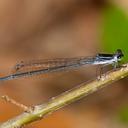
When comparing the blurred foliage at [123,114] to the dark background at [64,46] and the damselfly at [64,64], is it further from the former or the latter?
A: the damselfly at [64,64]

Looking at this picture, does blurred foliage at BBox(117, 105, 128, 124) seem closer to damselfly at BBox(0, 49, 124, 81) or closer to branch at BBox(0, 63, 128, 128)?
damselfly at BBox(0, 49, 124, 81)

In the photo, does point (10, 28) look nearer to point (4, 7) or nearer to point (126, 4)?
point (4, 7)

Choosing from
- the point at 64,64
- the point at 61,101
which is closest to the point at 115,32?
the point at 64,64

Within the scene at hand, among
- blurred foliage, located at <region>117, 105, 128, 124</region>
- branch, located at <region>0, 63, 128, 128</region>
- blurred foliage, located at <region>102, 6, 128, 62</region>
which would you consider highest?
blurred foliage, located at <region>102, 6, 128, 62</region>

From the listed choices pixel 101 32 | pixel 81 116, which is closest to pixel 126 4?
pixel 101 32

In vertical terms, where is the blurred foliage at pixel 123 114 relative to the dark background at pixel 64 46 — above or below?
below

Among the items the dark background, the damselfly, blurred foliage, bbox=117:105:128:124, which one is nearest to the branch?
the damselfly

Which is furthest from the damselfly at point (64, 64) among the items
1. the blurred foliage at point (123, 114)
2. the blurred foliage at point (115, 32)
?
the blurred foliage at point (123, 114)

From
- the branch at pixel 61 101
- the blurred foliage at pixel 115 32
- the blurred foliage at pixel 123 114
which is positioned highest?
the blurred foliage at pixel 115 32
